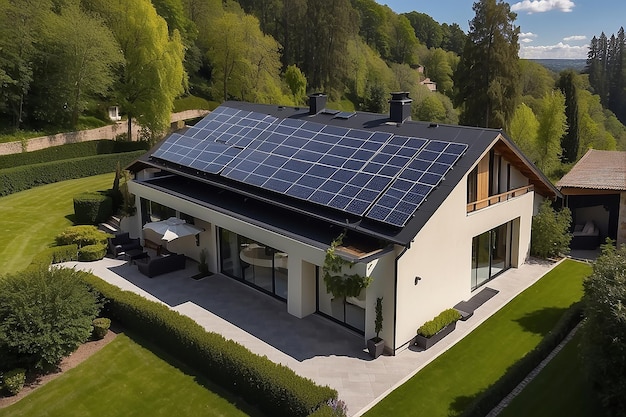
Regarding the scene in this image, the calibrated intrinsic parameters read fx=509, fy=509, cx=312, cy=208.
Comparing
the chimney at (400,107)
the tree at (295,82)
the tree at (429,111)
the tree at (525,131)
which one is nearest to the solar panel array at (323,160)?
the chimney at (400,107)

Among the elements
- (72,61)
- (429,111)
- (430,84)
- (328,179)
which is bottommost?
(328,179)

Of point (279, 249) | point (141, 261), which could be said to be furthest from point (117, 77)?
point (279, 249)

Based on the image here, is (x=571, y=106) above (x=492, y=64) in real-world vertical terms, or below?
below

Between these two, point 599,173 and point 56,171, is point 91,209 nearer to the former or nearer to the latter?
point 56,171

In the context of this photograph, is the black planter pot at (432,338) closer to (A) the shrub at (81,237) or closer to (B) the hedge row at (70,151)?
(A) the shrub at (81,237)

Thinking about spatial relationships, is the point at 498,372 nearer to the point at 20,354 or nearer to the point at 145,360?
the point at 145,360

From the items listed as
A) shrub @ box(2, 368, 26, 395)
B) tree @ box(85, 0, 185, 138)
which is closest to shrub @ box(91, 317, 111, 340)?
shrub @ box(2, 368, 26, 395)

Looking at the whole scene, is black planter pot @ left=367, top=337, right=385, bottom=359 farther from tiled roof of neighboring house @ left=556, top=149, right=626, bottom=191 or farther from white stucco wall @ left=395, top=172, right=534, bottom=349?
tiled roof of neighboring house @ left=556, top=149, right=626, bottom=191

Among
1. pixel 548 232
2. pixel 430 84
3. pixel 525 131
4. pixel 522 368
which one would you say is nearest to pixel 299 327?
pixel 522 368
